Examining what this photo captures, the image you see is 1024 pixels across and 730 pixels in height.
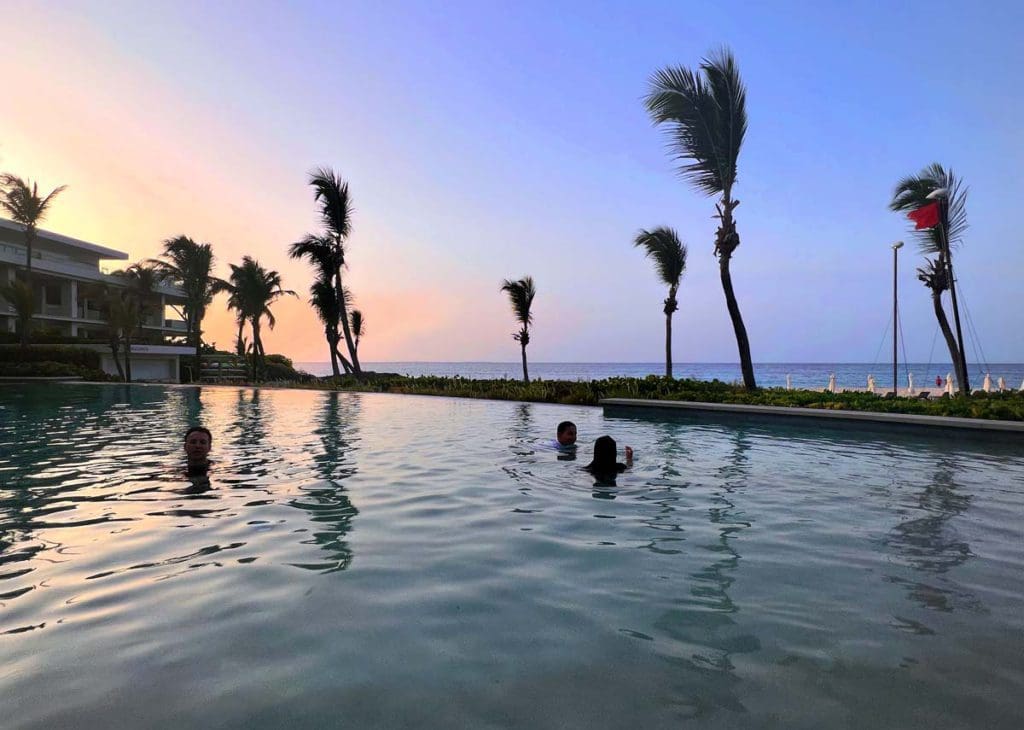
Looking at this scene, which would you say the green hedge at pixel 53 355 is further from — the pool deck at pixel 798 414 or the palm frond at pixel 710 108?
the palm frond at pixel 710 108

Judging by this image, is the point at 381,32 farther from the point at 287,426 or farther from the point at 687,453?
Answer: the point at 687,453

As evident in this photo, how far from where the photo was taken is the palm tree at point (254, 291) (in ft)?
127

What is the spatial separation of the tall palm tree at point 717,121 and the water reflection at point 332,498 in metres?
13.1

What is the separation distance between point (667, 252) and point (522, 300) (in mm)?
8757

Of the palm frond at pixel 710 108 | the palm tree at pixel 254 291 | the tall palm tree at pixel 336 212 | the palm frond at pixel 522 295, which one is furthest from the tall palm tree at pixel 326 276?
the palm frond at pixel 710 108

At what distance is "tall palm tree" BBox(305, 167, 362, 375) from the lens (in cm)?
3120

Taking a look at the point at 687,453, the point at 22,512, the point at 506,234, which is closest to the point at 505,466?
the point at 687,453

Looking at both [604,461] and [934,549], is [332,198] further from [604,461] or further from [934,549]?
[934,549]

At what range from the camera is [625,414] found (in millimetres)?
16594

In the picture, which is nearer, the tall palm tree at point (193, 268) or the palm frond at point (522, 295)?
the palm frond at point (522, 295)

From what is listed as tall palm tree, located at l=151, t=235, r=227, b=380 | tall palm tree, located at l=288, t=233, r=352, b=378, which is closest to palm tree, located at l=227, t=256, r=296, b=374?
tall palm tree, located at l=151, t=235, r=227, b=380

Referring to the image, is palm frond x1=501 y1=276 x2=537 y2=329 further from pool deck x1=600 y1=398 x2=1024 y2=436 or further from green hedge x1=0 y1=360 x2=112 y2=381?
green hedge x1=0 y1=360 x2=112 y2=381

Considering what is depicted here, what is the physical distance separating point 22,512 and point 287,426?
8.01 meters

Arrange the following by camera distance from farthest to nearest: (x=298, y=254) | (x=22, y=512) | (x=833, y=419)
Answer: (x=298, y=254) → (x=833, y=419) → (x=22, y=512)
